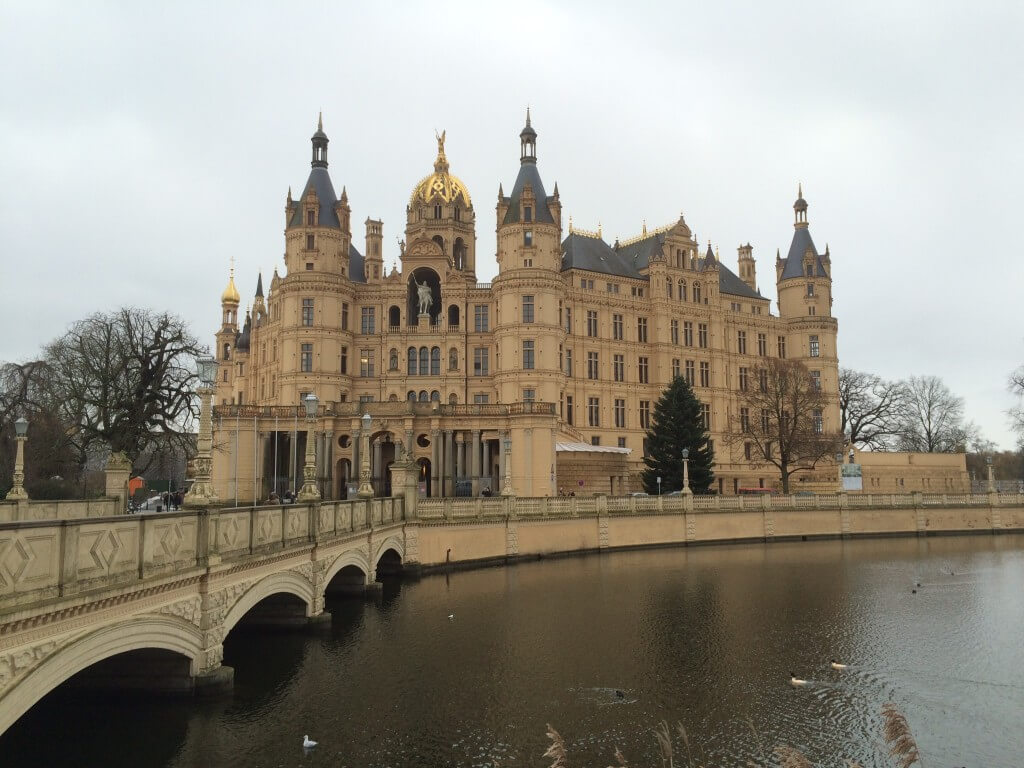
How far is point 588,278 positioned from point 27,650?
66486mm

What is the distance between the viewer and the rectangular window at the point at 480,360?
67.8m

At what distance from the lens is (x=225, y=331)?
89062 millimetres

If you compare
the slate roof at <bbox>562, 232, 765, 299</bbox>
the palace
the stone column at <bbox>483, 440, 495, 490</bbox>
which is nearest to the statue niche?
the palace

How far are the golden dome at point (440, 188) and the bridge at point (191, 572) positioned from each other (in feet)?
142

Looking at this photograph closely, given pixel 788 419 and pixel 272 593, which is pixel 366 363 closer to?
pixel 788 419

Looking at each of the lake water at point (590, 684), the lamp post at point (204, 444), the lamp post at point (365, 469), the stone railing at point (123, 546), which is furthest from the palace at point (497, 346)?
the lamp post at point (204, 444)

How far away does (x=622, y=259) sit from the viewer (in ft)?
261

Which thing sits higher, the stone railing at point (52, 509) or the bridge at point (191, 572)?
the stone railing at point (52, 509)

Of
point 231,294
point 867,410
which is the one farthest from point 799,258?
point 231,294

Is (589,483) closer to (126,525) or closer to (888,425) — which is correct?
(888,425)

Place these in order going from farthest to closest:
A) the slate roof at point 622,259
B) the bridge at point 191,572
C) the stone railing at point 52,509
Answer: the slate roof at point 622,259, the stone railing at point 52,509, the bridge at point 191,572

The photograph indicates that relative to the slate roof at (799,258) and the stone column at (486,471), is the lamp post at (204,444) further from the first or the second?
the slate roof at (799,258)

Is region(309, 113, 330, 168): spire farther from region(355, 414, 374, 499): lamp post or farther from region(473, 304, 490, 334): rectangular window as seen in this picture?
region(355, 414, 374, 499): lamp post

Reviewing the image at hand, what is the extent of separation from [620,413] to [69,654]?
6534cm
